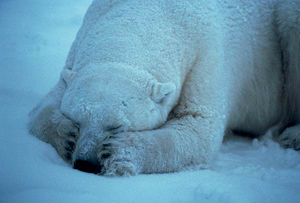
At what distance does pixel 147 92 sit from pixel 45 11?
6.34 m

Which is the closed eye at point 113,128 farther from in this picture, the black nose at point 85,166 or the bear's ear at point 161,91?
the bear's ear at point 161,91

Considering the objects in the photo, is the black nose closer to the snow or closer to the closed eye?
the snow

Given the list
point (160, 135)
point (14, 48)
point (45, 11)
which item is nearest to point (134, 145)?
point (160, 135)

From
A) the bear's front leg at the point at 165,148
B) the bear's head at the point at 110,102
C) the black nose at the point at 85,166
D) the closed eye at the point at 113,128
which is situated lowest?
the black nose at the point at 85,166

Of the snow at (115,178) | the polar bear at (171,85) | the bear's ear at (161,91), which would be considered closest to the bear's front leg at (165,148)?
the polar bear at (171,85)

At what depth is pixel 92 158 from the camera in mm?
1857

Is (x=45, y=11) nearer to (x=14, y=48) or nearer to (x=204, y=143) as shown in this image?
(x=14, y=48)

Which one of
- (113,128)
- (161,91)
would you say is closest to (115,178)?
(113,128)

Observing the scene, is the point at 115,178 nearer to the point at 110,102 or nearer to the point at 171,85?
the point at 110,102

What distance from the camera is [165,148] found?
2.17 m

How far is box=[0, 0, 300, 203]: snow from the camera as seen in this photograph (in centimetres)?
143

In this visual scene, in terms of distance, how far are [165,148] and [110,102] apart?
1.90 ft

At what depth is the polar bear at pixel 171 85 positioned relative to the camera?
6.48 feet

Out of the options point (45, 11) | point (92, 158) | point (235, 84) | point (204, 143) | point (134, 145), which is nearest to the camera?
point (92, 158)
